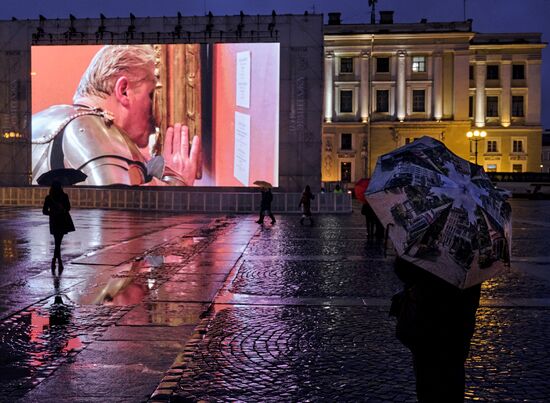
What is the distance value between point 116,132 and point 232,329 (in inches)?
1021

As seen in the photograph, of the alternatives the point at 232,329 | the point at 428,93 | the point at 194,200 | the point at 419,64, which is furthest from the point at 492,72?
the point at 232,329

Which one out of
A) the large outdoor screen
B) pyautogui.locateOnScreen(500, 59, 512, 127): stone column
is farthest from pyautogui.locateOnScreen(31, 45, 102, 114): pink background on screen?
pyautogui.locateOnScreen(500, 59, 512, 127): stone column

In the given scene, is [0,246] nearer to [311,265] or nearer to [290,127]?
[311,265]

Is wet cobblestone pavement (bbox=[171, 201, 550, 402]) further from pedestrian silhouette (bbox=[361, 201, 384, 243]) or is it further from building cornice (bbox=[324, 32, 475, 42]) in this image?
building cornice (bbox=[324, 32, 475, 42])

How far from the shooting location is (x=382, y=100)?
221 ft

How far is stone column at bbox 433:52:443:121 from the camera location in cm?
6538

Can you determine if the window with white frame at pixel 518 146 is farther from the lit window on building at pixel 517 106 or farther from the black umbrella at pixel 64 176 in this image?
the black umbrella at pixel 64 176

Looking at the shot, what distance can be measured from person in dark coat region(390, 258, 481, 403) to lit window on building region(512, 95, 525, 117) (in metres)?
70.4

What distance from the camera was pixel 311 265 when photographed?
11852 millimetres

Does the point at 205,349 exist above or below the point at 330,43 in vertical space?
below

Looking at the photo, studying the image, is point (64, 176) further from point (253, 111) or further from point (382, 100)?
point (382, 100)

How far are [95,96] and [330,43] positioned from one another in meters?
39.0

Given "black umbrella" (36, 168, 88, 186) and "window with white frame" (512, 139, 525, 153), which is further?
"window with white frame" (512, 139, 525, 153)

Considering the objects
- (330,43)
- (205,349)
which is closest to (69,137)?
(205,349)
